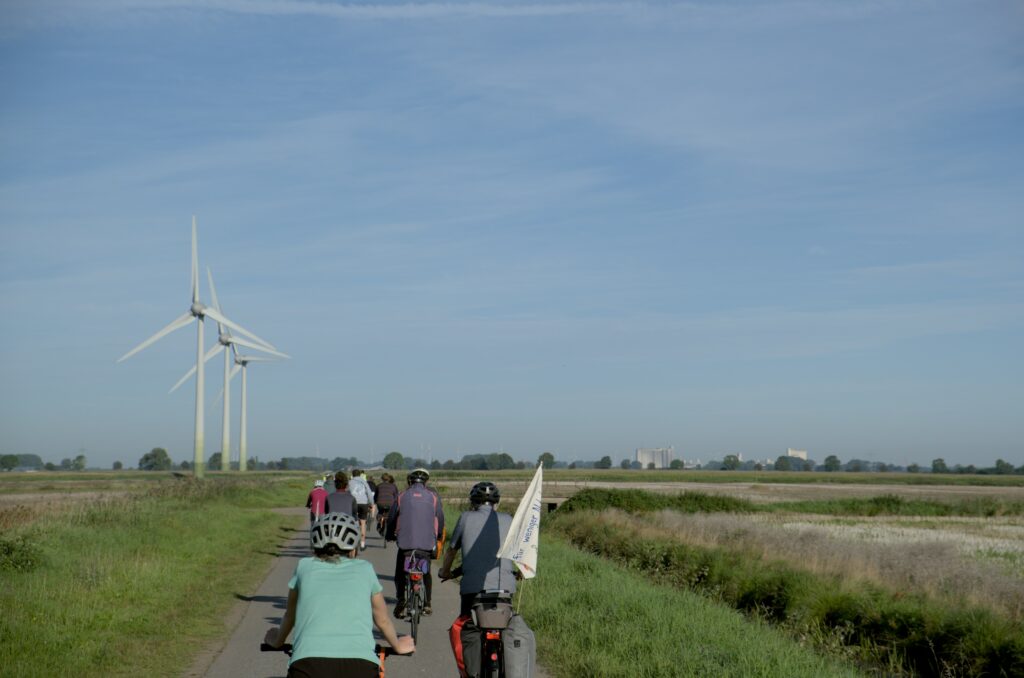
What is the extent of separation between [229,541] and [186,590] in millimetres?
9043

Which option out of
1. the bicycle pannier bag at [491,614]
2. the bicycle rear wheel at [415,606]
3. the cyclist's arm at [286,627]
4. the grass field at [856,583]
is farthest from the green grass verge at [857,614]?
the cyclist's arm at [286,627]

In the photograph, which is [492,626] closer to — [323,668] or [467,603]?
[467,603]

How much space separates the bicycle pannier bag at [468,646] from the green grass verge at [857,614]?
711 cm

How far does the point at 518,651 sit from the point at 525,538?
77cm

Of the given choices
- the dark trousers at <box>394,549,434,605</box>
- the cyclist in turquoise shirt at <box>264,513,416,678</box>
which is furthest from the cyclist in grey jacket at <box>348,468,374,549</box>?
the cyclist in turquoise shirt at <box>264,513,416,678</box>

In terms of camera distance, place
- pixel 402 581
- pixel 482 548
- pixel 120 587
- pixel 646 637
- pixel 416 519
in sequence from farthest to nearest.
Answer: pixel 120 587
pixel 402 581
pixel 416 519
pixel 646 637
pixel 482 548

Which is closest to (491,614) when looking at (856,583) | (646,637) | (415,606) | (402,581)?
(646,637)

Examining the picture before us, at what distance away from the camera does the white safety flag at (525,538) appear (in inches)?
284

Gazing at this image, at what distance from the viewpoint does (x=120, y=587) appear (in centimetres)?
1452

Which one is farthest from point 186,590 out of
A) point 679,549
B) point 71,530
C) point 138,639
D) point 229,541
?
point 679,549

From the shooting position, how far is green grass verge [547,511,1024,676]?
12359 mm

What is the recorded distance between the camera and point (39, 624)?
11.4 meters

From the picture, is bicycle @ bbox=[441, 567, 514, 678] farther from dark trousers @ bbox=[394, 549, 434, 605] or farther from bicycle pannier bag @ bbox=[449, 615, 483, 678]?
dark trousers @ bbox=[394, 549, 434, 605]

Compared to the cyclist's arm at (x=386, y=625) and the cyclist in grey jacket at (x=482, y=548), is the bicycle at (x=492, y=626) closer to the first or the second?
the cyclist in grey jacket at (x=482, y=548)
